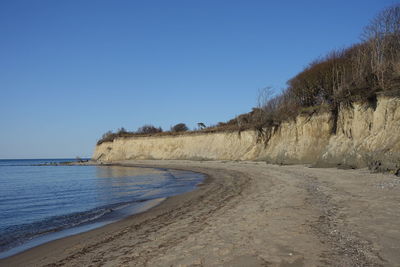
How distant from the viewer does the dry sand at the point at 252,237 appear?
4.24m

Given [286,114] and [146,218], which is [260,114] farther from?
[146,218]

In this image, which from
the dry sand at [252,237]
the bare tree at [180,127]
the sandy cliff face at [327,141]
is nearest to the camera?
the dry sand at [252,237]

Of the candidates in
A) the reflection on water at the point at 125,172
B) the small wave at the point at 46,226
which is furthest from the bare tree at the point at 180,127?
the small wave at the point at 46,226

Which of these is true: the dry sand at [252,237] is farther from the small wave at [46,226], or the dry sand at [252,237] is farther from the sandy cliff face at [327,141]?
the sandy cliff face at [327,141]

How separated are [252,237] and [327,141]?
65.2 ft

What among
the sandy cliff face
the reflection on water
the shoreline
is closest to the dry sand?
the shoreline

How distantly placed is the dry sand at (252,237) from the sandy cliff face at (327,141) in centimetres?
825

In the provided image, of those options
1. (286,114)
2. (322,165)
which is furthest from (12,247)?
(286,114)

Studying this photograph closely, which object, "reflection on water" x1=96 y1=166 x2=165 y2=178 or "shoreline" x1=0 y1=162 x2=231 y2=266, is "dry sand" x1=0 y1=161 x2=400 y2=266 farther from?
"reflection on water" x1=96 y1=166 x2=165 y2=178

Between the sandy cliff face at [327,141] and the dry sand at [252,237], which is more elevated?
the sandy cliff face at [327,141]

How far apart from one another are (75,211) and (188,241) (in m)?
A: 6.65

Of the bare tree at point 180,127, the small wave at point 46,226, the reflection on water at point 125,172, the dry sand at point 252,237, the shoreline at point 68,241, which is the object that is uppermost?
the bare tree at point 180,127

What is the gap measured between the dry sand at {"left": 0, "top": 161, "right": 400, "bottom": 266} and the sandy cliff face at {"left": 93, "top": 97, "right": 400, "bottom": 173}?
325 inches

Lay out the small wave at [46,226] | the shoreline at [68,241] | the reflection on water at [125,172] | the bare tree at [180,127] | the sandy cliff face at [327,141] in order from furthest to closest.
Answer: the bare tree at [180,127], the reflection on water at [125,172], the sandy cliff face at [327,141], the small wave at [46,226], the shoreline at [68,241]
